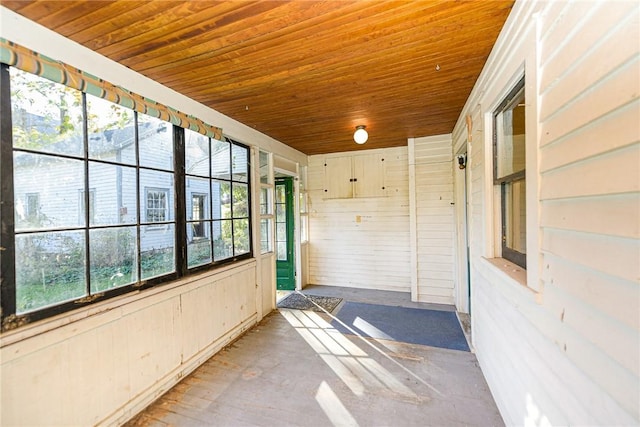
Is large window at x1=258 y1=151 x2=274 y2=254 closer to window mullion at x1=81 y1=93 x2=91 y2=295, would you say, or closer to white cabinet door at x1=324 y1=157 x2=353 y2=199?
white cabinet door at x1=324 y1=157 x2=353 y2=199

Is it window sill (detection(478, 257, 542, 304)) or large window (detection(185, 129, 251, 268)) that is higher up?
large window (detection(185, 129, 251, 268))

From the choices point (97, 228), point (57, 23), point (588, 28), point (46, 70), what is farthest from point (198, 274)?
point (588, 28)

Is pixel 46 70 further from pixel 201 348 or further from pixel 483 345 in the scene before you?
pixel 483 345

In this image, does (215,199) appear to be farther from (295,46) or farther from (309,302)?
(309,302)

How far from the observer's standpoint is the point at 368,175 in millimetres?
4914

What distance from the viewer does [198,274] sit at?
102 inches

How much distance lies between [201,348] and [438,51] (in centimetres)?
328

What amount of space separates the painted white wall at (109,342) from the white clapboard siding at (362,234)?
2527 mm

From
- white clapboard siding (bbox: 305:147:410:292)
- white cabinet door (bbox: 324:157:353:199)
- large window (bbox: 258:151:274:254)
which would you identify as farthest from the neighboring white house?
white cabinet door (bbox: 324:157:353:199)

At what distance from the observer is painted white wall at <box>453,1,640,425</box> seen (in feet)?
2.41

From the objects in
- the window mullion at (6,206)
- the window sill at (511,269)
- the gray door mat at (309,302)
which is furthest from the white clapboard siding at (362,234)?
the window mullion at (6,206)

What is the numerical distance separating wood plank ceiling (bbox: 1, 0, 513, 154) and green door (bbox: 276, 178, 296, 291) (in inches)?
85.0

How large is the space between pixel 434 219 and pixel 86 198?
13.9ft

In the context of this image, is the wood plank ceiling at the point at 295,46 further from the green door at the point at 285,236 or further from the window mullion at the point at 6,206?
the green door at the point at 285,236
